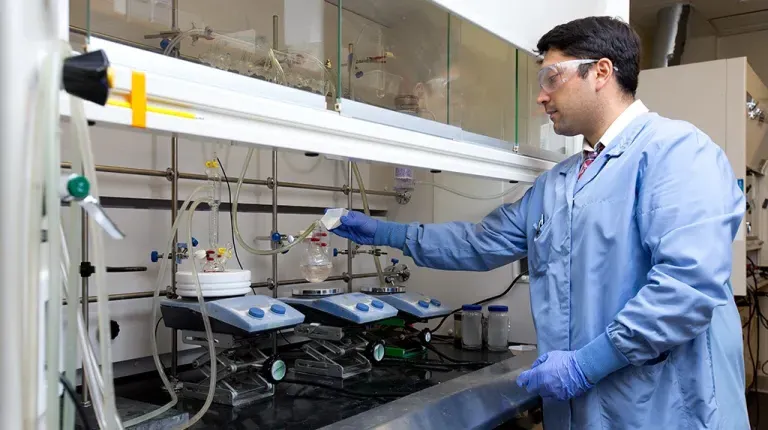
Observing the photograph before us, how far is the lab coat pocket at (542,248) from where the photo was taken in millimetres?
1455

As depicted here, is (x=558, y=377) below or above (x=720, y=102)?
below

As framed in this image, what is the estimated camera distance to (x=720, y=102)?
289 centimetres

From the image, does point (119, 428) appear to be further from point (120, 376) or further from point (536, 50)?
point (536, 50)

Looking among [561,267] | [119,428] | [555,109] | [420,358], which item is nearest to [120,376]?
[420,358]

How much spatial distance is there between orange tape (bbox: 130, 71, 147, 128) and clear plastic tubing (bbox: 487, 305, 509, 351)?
65.3 inches

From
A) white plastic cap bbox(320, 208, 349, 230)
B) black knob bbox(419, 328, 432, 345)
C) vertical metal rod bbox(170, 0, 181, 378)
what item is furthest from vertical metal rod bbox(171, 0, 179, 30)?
black knob bbox(419, 328, 432, 345)

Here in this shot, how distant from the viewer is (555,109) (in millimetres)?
1523

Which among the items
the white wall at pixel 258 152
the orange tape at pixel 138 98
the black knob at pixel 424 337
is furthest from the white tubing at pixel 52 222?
the black knob at pixel 424 337

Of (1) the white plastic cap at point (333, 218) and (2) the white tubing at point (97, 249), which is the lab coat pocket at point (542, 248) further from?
(2) the white tubing at point (97, 249)

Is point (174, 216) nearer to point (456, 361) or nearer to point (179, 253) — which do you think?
point (179, 253)

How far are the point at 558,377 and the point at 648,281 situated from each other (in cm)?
28

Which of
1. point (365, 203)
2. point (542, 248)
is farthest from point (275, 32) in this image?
point (365, 203)

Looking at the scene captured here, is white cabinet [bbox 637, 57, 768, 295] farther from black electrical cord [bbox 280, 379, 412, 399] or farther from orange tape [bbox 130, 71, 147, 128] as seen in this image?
orange tape [bbox 130, 71, 147, 128]

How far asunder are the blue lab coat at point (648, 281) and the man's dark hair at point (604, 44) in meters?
0.13
